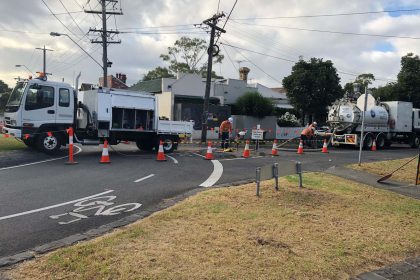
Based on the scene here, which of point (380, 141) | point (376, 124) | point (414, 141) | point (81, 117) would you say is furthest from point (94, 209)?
point (414, 141)

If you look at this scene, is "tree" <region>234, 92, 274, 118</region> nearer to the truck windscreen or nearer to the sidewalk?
the sidewalk

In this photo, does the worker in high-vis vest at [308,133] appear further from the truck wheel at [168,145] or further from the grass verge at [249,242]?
the grass verge at [249,242]

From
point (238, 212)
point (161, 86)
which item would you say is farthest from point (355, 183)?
point (161, 86)

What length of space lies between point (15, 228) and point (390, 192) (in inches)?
330

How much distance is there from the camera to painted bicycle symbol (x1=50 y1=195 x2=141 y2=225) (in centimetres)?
700

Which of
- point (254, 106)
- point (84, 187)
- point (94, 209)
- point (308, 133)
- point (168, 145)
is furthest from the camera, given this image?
point (254, 106)

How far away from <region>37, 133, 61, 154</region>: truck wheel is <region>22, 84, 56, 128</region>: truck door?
0.50 metres

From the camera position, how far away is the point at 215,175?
12.2 meters

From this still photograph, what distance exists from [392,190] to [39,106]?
12646mm

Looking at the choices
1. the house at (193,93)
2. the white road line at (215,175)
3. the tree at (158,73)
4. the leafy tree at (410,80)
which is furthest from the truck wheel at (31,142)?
the tree at (158,73)

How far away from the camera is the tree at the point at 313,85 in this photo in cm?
3678

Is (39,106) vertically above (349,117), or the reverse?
(349,117)

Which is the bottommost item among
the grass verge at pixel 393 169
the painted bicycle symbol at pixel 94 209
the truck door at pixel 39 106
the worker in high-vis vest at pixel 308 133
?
the painted bicycle symbol at pixel 94 209

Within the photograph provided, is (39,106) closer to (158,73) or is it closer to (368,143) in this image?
(368,143)
